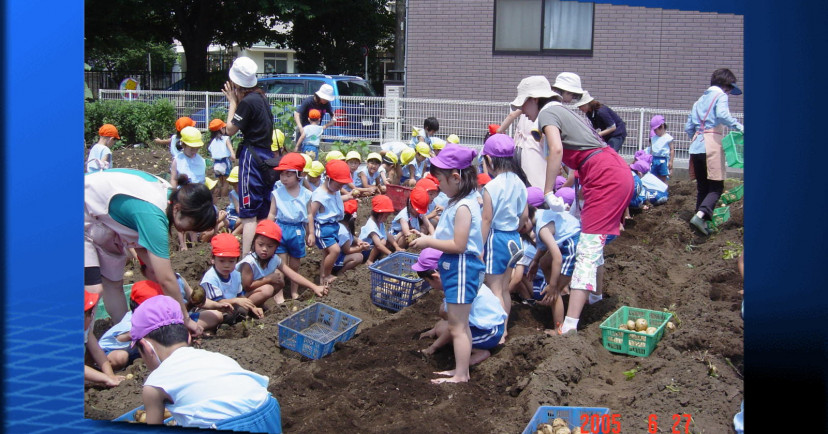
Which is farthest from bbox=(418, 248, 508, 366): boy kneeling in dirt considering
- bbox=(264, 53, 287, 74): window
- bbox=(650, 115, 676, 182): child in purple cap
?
bbox=(264, 53, 287, 74): window

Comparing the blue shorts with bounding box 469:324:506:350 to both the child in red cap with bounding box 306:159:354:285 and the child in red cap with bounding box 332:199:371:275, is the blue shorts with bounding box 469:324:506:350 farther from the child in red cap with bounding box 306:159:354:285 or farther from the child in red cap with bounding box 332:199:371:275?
the child in red cap with bounding box 332:199:371:275

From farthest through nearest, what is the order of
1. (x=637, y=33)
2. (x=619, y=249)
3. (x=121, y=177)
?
(x=637, y=33), (x=619, y=249), (x=121, y=177)

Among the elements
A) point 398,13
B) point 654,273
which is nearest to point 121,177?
point 654,273

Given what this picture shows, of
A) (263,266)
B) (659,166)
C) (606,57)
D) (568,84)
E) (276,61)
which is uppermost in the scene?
(276,61)

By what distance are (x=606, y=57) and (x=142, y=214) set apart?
11876 mm

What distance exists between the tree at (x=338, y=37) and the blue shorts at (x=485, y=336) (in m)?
26.9

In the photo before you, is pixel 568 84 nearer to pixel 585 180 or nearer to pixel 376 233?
pixel 585 180

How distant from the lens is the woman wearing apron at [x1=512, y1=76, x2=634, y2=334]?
578cm

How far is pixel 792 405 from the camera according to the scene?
3.64 meters

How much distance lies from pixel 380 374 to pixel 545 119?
2.27 meters

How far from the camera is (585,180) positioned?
237 inches

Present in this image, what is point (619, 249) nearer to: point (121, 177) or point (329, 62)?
point (121, 177)

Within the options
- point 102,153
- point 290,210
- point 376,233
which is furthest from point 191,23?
point 290,210

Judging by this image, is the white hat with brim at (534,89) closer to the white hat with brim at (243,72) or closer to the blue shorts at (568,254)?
the blue shorts at (568,254)
